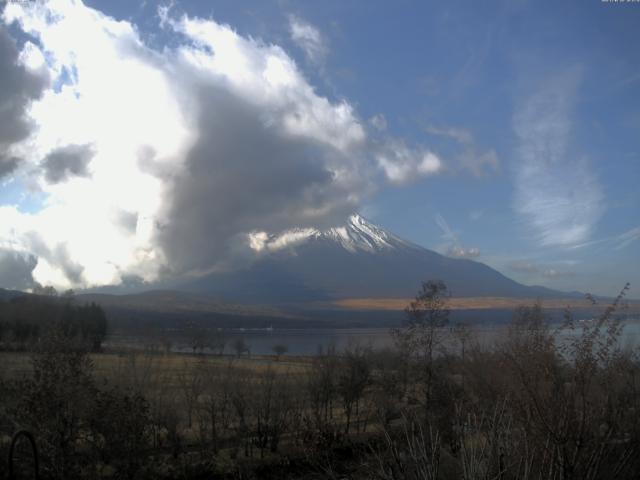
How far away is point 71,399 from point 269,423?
1203 cm

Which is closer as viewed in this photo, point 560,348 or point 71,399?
point 560,348

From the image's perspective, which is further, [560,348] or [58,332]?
[58,332]

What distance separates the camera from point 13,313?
75188 mm

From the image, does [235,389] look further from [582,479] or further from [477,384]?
[582,479]

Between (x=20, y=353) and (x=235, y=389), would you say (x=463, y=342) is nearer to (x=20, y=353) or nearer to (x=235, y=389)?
(x=235, y=389)

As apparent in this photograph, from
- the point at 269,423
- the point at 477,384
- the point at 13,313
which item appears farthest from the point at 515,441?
the point at 13,313

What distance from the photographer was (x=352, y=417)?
3116 cm

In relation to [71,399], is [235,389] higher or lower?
lower

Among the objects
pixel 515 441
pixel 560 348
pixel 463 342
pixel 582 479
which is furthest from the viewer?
pixel 463 342

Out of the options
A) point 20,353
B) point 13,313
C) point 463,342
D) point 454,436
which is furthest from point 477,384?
point 13,313

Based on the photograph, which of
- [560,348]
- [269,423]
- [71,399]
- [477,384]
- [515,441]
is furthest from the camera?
[269,423]

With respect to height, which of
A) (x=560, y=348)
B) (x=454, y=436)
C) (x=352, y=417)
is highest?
(x=560, y=348)

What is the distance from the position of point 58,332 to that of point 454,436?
1238 centimetres

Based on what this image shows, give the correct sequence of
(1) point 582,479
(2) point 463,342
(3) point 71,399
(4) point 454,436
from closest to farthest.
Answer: (1) point 582,479 < (3) point 71,399 < (4) point 454,436 < (2) point 463,342
